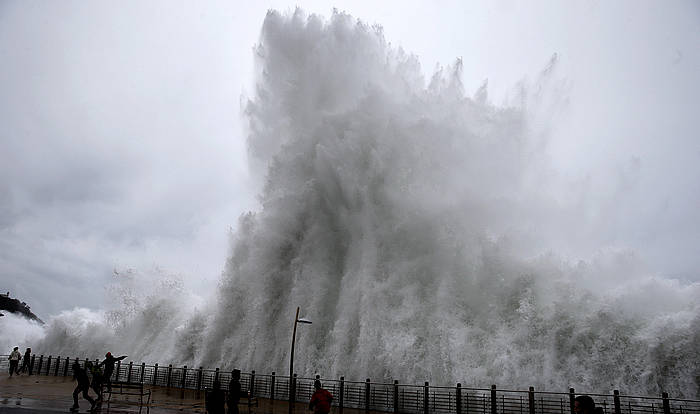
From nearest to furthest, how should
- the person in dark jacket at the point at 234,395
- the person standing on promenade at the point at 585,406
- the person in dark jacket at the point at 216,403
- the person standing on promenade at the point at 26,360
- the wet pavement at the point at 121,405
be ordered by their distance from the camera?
the person standing on promenade at the point at 585,406 → the person in dark jacket at the point at 216,403 → the person in dark jacket at the point at 234,395 → the wet pavement at the point at 121,405 → the person standing on promenade at the point at 26,360

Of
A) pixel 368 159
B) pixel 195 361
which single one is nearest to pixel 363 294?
pixel 368 159

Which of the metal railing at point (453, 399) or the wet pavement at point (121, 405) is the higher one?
the metal railing at point (453, 399)

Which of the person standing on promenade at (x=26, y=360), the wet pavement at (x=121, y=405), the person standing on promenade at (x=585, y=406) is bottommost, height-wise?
the wet pavement at (x=121, y=405)

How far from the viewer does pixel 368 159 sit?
2473 centimetres

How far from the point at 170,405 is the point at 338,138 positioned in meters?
15.0

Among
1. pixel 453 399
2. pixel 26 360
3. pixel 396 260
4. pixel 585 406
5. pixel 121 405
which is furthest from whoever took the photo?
pixel 26 360

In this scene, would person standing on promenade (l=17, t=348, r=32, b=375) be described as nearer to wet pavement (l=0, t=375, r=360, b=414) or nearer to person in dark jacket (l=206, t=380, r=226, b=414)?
wet pavement (l=0, t=375, r=360, b=414)

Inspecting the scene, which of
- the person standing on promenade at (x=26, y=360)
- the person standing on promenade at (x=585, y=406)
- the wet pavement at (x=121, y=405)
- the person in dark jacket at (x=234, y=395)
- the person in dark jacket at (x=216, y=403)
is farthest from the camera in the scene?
the person standing on promenade at (x=26, y=360)

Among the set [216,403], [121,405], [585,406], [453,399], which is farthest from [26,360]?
[585,406]

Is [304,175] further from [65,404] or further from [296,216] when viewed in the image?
[65,404]

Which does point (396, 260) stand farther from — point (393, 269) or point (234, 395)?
point (234, 395)

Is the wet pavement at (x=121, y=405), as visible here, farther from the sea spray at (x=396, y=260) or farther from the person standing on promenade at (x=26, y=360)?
the person standing on promenade at (x=26, y=360)

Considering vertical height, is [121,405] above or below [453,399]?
below

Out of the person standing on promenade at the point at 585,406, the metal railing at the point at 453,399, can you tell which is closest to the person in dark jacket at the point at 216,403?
the metal railing at the point at 453,399
